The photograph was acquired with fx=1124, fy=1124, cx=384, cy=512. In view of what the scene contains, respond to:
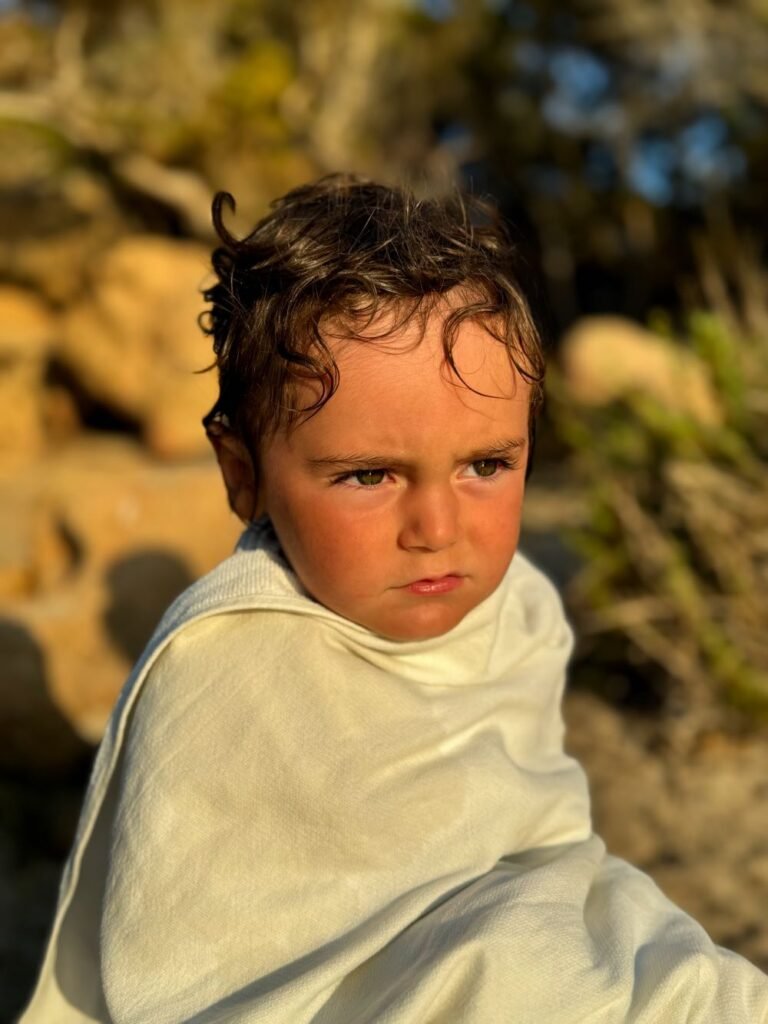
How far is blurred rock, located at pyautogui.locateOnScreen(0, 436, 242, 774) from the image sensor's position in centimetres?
352

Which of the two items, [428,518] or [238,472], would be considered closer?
[428,518]

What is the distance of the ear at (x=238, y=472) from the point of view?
1.71m

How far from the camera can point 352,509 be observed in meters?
1.54

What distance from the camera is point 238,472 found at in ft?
5.74

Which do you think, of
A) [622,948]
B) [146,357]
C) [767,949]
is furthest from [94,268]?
[622,948]

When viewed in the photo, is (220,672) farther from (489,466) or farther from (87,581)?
(87,581)

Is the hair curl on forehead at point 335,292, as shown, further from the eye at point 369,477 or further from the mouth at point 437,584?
the mouth at point 437,584

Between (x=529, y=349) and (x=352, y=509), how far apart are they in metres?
0.36

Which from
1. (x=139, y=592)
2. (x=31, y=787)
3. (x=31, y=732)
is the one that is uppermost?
(x=139, y=592)

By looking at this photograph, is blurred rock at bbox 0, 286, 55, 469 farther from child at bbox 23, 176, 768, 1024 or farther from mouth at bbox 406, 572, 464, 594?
mouth at bbox 406, 572, 464, 594

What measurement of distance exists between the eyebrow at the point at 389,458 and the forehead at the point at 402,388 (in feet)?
0.07

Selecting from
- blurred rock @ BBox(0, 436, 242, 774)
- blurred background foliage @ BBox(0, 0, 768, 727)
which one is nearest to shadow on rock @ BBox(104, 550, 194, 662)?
blurred rock @ BBox(0, 436, 242, 774)

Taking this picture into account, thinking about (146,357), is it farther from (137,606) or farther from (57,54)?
(137,606)

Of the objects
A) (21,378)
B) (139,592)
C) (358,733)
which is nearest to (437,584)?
(358,733)
